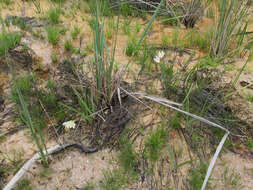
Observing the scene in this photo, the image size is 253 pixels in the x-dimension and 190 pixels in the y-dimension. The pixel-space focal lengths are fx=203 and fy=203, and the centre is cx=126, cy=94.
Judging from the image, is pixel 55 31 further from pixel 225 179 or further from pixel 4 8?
pixel 225 179

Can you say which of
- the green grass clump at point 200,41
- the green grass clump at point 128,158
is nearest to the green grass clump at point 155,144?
the green grass clump at point 128,158

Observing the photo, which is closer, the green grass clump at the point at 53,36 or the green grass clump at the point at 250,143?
the green grass clump at the point at 250,143

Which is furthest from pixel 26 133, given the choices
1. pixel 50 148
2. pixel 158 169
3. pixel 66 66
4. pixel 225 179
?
pixel 225 179

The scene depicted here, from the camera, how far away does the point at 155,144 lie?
129cm

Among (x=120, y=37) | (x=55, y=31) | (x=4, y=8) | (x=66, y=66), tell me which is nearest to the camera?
(x=66, y=66)

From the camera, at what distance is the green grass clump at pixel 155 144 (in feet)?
4.19

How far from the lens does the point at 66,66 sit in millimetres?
1799

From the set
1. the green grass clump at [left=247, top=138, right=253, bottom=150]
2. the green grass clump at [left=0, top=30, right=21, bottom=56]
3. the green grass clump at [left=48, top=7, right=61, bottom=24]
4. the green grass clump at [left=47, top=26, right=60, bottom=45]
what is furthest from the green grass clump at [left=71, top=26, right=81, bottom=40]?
the green grass clump at [left=247, top=138, right=253, bottom=150]

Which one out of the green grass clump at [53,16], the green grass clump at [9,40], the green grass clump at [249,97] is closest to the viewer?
the green grass clump at [249,97]

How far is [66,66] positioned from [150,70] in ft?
2.45

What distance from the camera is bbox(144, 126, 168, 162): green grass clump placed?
128cm

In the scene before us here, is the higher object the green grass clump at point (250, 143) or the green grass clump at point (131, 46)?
the green grass clump at point (131, 46)

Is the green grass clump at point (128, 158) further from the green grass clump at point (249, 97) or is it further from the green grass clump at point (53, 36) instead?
the green grass clump at point (53, 36)

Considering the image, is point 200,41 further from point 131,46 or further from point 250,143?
point 250,143
